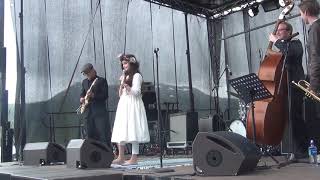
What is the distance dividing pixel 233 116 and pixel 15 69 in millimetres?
5353

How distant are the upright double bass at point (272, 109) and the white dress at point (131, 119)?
1394mm

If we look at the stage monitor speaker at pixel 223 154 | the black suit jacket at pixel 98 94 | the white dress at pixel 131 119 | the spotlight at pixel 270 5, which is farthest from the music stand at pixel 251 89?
the spotlight at pixel 270 5

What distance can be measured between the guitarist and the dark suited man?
2.40m

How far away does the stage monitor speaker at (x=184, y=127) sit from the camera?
27.5 feet

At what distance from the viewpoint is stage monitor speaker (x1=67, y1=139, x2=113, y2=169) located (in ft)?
15.2

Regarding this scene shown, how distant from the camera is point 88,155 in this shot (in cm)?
466

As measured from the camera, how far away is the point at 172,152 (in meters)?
8.41

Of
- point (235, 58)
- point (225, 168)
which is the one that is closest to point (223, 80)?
point (235, 58)

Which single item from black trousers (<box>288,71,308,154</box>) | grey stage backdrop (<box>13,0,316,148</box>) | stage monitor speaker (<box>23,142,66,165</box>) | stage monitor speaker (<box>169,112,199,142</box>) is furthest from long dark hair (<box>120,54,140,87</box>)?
grey stage backdrop (<box>13,0,316,148</box>)

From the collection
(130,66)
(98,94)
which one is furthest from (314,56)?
(98,94)

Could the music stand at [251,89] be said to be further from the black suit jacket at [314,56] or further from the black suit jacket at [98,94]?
the black suit jacket at [98,94]

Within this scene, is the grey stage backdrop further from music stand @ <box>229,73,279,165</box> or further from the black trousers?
music stand @ <box>229,73,279,165</box>

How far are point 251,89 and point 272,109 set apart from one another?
40 cm

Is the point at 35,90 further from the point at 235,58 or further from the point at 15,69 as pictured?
the point at 235,58
